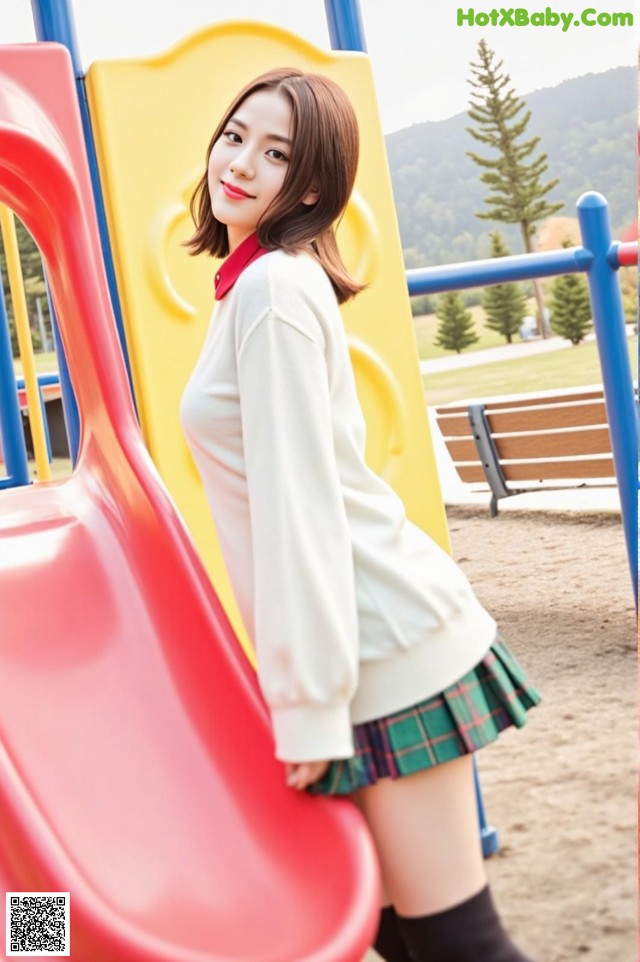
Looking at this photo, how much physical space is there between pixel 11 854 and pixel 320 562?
45 cm

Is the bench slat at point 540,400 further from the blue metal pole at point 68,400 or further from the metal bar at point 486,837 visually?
the blue metal pole at point 68,400

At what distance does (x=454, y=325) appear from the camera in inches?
1198

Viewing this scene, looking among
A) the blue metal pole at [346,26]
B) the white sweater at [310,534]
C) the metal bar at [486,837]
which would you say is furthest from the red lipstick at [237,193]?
the metal bar at [486,837]

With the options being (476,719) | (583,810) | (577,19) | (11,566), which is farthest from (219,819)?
(577,19)

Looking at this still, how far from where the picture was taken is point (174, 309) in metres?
2.03

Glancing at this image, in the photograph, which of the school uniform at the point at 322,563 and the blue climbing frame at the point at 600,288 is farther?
the blue climbing frame at the point at 600,288

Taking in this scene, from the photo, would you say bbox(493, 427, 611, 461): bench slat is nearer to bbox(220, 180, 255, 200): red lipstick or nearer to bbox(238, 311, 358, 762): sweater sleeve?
bbox(220, 180, 255, 200): red lipstick

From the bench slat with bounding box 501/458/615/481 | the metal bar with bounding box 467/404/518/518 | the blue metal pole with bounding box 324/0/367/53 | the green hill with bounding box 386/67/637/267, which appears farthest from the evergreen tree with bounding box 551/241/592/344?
the blue metal pole with bounding box 324/0/367/53

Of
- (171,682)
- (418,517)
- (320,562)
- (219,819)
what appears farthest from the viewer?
(418,517)

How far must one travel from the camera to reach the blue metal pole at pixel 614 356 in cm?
284

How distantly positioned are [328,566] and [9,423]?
2223mm

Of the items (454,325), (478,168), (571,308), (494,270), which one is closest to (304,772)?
(494,270)

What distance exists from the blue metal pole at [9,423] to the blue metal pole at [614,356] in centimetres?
152

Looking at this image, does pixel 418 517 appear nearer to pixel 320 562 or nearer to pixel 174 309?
pixel 174 309
